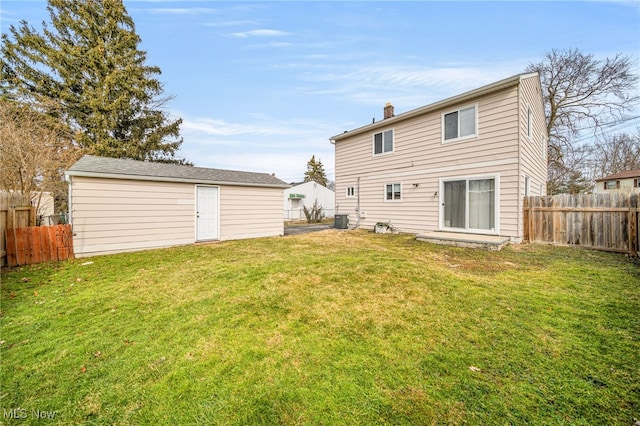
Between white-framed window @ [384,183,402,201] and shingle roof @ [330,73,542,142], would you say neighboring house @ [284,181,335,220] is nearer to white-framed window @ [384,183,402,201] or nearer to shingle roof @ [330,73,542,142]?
shingle roof @ [330,73,542,142]

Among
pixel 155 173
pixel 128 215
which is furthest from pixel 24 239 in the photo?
pixel 155 173

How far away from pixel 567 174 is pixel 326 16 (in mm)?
22870

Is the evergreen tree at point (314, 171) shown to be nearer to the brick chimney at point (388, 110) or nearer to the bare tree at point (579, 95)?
the bare tree at point (579, 95)

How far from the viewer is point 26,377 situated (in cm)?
231

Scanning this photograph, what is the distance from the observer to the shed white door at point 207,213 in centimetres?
944

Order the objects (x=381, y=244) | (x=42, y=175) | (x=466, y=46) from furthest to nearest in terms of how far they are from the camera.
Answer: (x=42, y=175) < (x=466, y=46) < (x=381, y=244)

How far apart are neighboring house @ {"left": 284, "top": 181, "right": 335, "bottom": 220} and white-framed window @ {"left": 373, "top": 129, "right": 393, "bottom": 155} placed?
14.0 meters

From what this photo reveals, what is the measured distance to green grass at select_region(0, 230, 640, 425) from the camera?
6.25 ft

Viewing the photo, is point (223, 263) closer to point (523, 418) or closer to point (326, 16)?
point (523, 418)

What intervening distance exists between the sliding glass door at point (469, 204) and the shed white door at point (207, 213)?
8872 mm

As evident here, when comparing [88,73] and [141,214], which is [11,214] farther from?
[88,73]

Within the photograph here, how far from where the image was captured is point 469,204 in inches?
355

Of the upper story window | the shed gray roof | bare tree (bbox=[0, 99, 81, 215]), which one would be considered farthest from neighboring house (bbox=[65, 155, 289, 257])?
the upper story window

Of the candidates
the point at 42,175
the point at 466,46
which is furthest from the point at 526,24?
the point at 42,175
